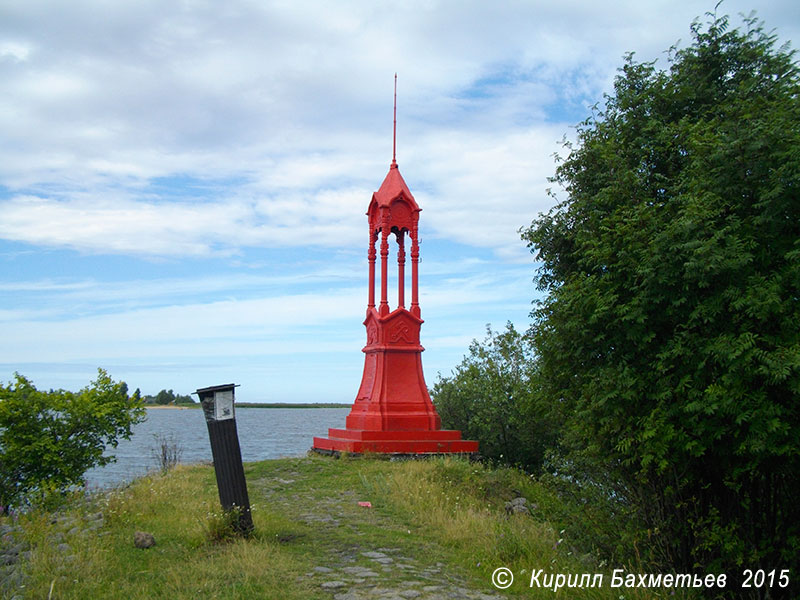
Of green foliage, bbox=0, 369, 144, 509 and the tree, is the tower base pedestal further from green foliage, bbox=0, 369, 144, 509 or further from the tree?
the tree

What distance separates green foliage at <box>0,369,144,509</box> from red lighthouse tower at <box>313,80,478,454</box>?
5664 mm

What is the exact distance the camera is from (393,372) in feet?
57.7

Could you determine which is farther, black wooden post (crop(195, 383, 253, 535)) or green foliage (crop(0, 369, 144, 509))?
Result: green foliage (crop(0, 369, 144, 509))

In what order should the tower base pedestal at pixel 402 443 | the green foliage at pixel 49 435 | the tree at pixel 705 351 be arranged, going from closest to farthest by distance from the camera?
1. the tree at pixel 705 351
2. the green foliage at pixel 49 435
3. the tower base pedestal at pixel 402 443

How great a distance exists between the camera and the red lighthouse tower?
648 inches

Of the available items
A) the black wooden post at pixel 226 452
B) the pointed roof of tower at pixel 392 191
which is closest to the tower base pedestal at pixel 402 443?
the pointed roof of tower at pixel 392 191

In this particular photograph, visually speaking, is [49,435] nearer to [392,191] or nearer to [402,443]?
[402,443]

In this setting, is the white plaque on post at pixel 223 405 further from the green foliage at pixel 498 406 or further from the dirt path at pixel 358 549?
the green foliage at pixel 498 406

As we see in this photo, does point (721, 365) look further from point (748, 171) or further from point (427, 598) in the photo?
point (427, 598)

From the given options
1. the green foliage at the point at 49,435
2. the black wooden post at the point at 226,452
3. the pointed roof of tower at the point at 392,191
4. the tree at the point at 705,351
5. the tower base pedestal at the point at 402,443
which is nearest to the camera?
the tree at the point at 705,351

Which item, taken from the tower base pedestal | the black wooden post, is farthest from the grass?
the tower base pedestal

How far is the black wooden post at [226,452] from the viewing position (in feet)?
27.6

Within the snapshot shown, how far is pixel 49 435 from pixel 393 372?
8.07 m

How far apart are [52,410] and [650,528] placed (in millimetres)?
10529
